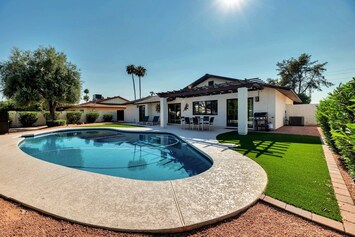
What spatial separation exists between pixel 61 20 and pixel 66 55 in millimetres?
10037

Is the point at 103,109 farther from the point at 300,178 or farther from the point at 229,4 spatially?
the point at 300,178

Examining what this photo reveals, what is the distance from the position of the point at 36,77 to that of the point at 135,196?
789 inches

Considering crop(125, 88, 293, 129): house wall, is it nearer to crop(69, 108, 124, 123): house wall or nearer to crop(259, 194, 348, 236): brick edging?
crop(259, 194, 348, 236): brick edging

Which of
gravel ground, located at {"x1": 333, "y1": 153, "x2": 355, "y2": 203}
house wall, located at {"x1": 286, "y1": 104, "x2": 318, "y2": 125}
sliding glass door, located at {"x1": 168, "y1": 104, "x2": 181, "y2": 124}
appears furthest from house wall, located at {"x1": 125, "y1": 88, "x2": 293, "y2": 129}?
gravel ground, located at {"x1": 333, "y1": 153, "x2": 355, "y2": 203}

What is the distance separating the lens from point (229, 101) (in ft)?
50.4

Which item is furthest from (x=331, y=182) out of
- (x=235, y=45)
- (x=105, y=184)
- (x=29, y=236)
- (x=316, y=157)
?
(x=235, y=45)

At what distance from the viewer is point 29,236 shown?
2314mm

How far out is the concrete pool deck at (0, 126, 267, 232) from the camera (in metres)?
2.58

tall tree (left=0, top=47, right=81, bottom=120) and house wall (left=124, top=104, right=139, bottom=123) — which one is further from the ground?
tall tree (left=0, top=47, right=81, bottom=120)

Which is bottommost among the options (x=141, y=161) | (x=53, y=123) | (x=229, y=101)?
(x=141, y=161)

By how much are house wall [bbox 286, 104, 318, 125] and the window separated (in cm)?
920

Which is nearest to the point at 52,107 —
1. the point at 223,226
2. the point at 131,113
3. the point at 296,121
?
the point at 131,113

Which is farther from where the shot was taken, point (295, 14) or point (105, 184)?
point (295, 14)

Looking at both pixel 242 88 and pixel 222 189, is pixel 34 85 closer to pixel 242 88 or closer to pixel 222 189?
pixel 242 88
